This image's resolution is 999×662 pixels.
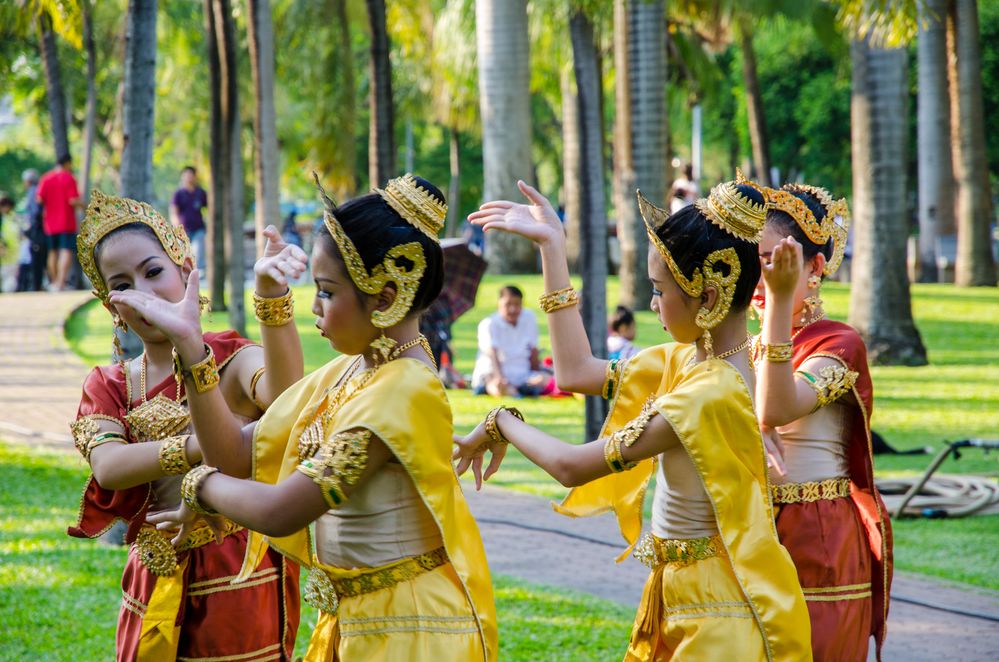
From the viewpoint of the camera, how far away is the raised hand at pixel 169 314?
275cm

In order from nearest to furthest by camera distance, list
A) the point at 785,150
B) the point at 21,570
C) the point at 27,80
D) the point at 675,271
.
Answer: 1. the point at 675,271
2. the point at 21,570
3. the point at 27,80
4. the point at 785,150

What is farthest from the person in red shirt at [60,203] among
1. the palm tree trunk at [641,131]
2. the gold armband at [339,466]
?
the gold armband at [339,466]

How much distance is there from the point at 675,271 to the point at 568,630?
3009mm

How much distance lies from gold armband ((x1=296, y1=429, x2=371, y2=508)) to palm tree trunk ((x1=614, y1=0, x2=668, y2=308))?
43.8 ft

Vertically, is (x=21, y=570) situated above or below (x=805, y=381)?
below

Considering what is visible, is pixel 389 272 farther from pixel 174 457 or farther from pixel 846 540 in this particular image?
pixel 846 540

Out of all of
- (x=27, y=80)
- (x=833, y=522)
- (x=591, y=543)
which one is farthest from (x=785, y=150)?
(x=833, y=522)

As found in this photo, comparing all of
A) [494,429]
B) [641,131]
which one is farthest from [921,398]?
[494,429]

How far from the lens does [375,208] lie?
284cm

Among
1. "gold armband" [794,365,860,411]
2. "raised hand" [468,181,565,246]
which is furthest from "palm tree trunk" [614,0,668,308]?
"raised hand" [468,181,565,246]

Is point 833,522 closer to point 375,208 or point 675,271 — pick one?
point 675,271

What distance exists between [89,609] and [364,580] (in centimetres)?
373

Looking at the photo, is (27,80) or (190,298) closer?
(190,298)

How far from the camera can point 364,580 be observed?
113 inches
